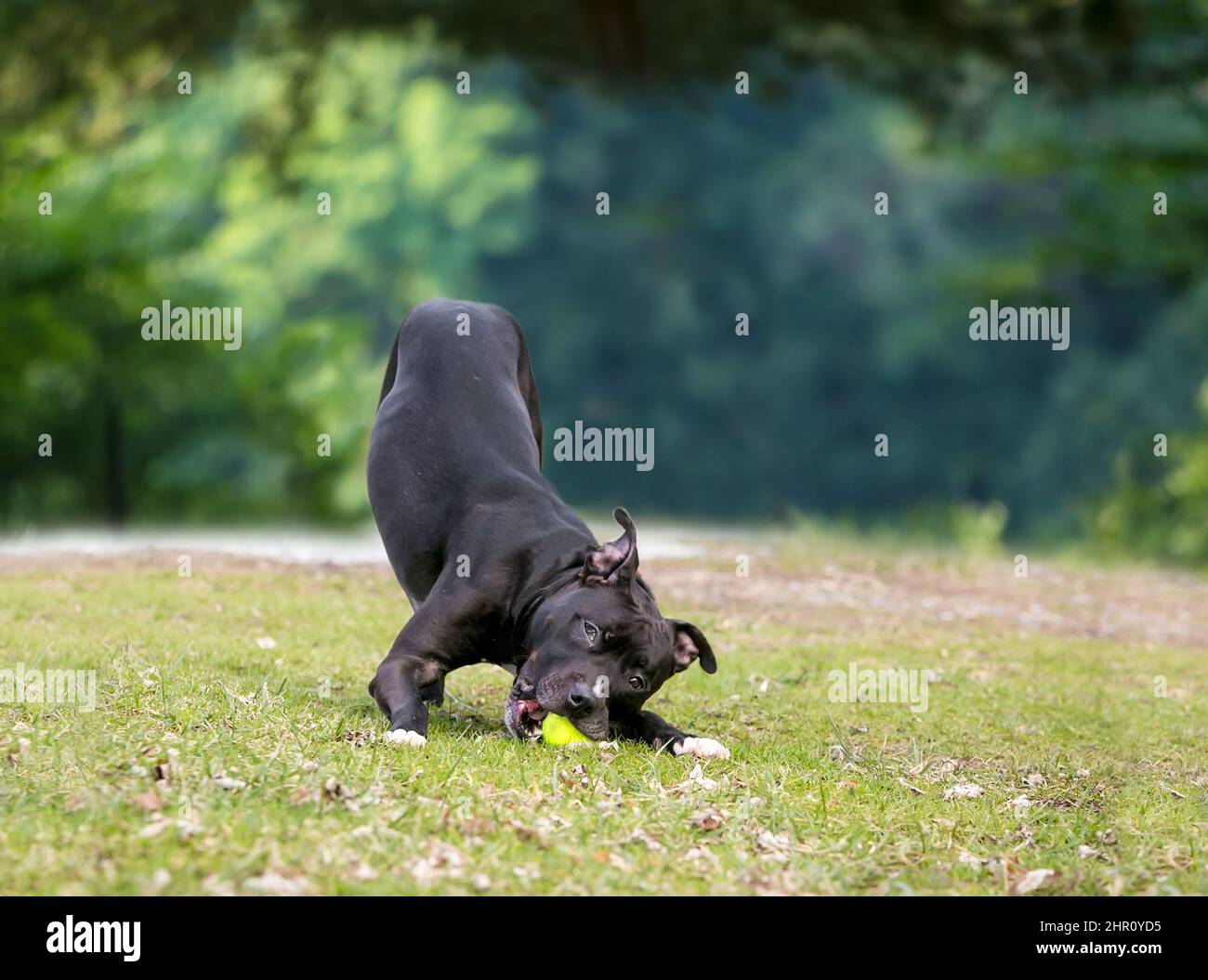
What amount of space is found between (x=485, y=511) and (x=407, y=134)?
105 ft

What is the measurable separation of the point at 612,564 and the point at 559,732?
690 millimetres

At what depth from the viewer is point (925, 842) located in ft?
18.1

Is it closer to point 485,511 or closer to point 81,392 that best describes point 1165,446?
point 81,392

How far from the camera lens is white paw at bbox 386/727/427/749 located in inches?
239

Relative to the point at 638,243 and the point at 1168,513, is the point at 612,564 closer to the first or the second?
the point at 1168,513

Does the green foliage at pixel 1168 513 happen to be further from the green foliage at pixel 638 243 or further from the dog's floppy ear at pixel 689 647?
the dog's floppy ear at pixel 689 647

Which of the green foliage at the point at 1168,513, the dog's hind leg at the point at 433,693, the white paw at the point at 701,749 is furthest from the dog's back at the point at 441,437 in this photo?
the green foliage at the point at 1168,513

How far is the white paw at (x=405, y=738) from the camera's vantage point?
607cm

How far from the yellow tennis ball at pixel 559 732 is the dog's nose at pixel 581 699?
145 millimetres

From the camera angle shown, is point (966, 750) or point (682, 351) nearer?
point (966, 750)

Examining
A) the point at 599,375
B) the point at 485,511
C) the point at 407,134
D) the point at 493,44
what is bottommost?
the point at 485,511

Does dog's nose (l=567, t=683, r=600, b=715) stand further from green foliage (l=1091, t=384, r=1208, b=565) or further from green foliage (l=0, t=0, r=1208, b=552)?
green foliage (l=1091, t=384, r=1208, b=565)

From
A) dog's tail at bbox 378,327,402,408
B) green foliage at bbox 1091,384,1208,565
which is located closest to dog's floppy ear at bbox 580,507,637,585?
dog's tail at bbox 378,327,402,408

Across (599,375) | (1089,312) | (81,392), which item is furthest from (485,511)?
(599,375)
